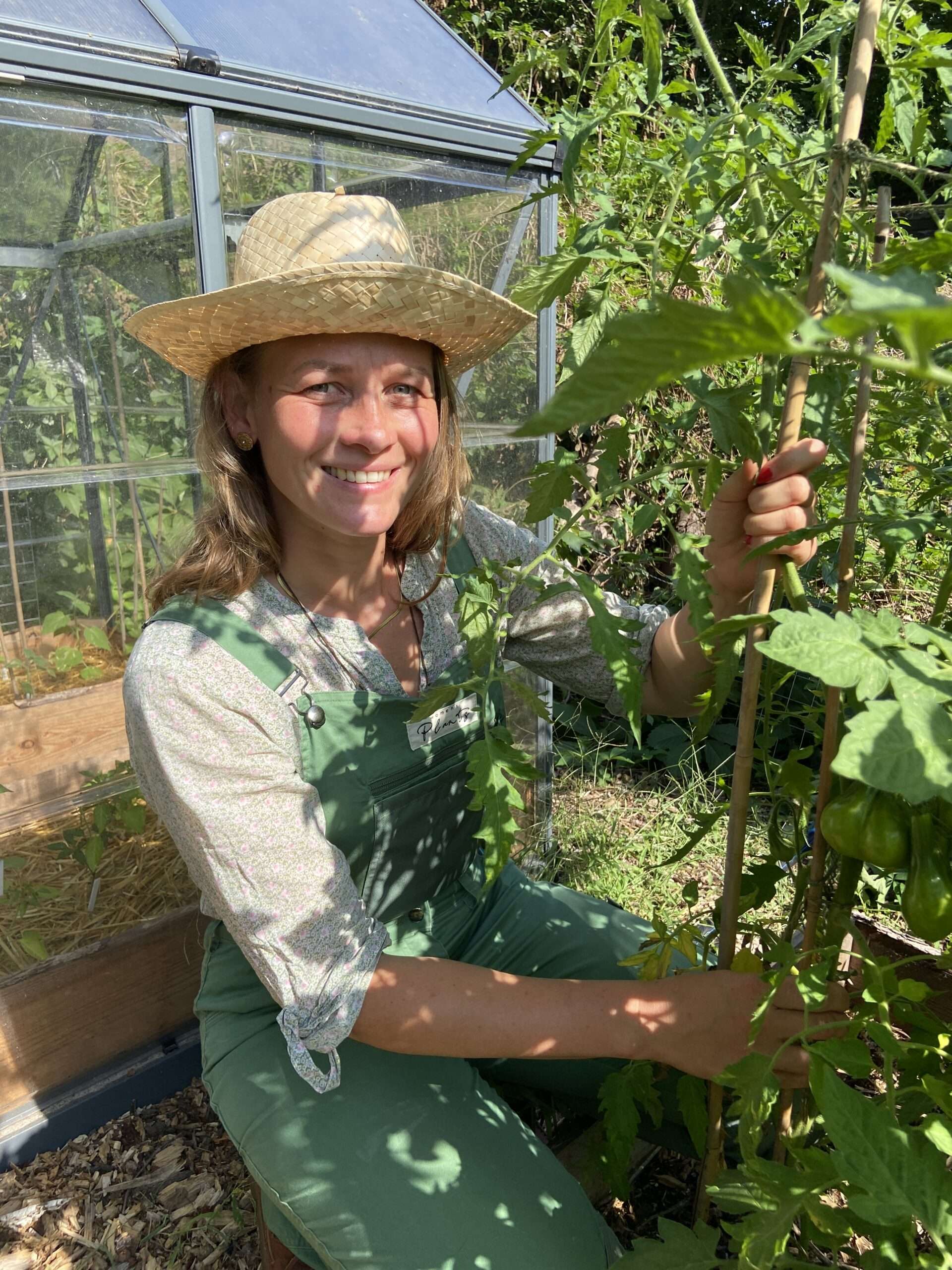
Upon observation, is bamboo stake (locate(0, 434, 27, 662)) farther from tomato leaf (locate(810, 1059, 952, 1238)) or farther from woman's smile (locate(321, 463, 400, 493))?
tomato leaf (locate(810, 1059, 952, 1238))

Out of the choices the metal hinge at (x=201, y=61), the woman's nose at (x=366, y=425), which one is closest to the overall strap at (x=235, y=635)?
the woman's nose at (x=366, y=425)

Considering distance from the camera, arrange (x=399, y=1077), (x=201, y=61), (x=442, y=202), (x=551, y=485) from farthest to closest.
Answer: (x=442, y=202)
(x=201, y=61)
(x=399, y=1077)
(x=551, y=485)

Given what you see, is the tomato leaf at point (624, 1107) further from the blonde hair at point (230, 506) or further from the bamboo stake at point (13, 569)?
the bamboo stake at point (13, 569)

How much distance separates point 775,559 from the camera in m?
0.95

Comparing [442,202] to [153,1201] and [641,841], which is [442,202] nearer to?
[641,841]

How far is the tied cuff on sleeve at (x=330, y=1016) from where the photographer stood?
121 centimetres

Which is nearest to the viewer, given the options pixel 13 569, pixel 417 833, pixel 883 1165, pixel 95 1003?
pixel 883 1165

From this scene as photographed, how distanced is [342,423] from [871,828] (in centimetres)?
83

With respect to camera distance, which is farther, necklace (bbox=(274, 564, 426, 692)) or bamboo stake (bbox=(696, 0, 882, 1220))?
necklace (bbox=(274, 564, 426, 692))

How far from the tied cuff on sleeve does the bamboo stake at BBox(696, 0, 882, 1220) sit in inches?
16.4

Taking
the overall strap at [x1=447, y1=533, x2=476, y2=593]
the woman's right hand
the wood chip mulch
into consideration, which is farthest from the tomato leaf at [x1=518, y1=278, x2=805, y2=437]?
the wood chip mulch

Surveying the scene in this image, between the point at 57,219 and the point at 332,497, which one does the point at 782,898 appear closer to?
the point at 332,497

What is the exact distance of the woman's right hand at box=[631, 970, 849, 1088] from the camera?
1072mm

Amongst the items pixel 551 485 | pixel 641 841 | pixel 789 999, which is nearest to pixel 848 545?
pixel 551 485
